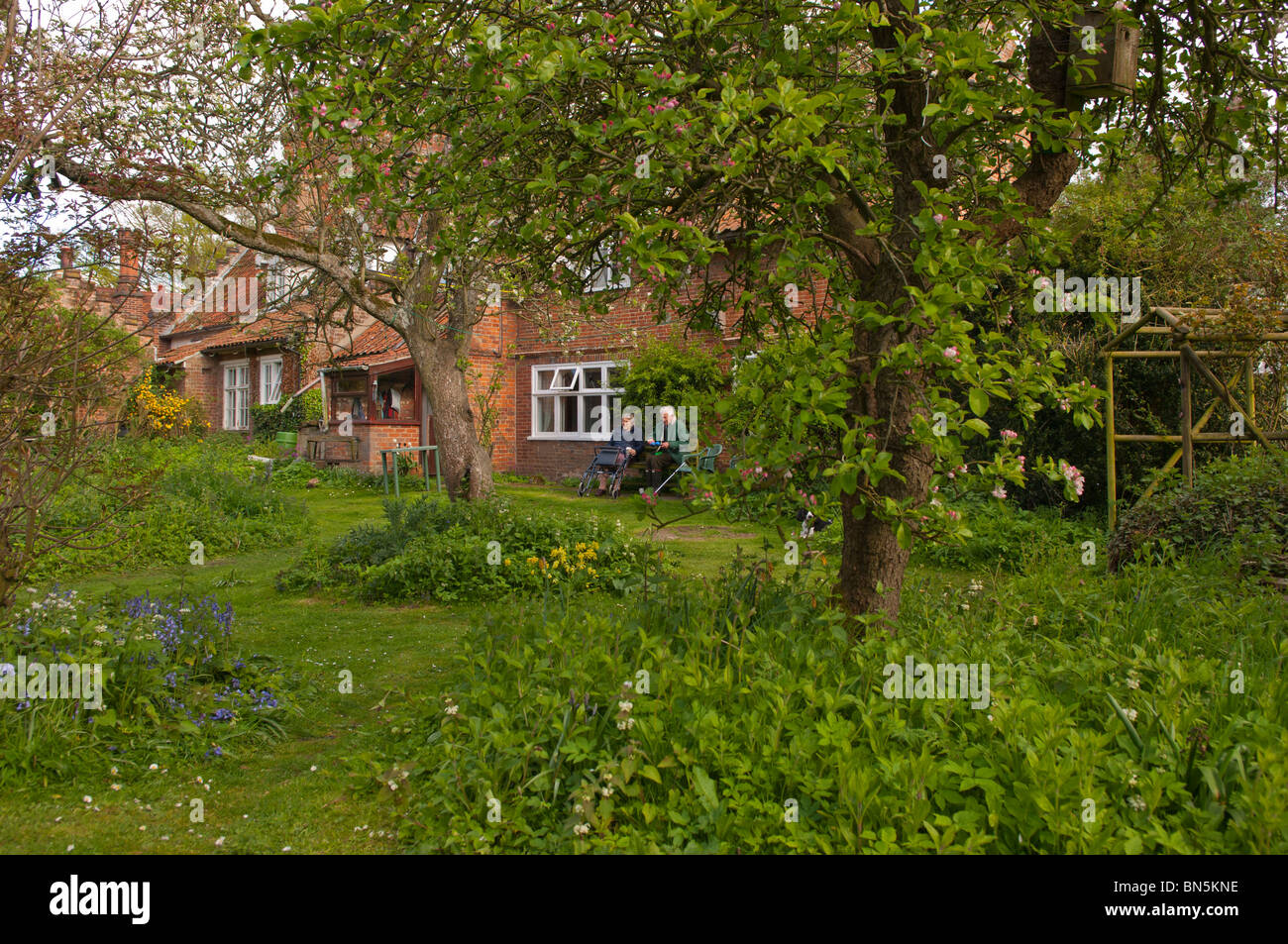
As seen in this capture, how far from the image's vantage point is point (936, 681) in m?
3.54

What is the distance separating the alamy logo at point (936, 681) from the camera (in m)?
3.45

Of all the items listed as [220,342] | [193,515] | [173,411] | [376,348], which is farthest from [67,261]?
[220,342]

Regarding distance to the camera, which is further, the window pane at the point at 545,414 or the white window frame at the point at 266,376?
the white window frame at the point at 266,376

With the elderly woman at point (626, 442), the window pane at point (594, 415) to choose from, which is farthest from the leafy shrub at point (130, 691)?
the window pane at point (594, 415)

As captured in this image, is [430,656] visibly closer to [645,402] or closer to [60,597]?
[60,597]

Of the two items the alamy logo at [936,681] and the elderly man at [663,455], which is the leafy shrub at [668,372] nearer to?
the elderly man at [663,455]

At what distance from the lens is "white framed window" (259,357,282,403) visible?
2508cm

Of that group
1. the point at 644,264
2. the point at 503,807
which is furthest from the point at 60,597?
the point at 644,264

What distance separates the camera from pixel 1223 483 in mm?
6570

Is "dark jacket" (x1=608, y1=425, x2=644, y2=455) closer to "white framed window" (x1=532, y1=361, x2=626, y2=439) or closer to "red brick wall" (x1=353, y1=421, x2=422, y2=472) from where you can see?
"white framed window" (x1=532, y1=361, x2=626, y2=439)

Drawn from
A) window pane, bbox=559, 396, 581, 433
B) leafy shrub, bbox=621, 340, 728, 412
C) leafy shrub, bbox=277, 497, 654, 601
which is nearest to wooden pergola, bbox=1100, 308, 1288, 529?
leafy shrub, bbox=277, 497, 654, 601

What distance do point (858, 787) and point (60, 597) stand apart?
174 inches

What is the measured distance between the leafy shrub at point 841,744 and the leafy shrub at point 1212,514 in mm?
1802

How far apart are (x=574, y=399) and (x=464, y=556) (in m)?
11.9
